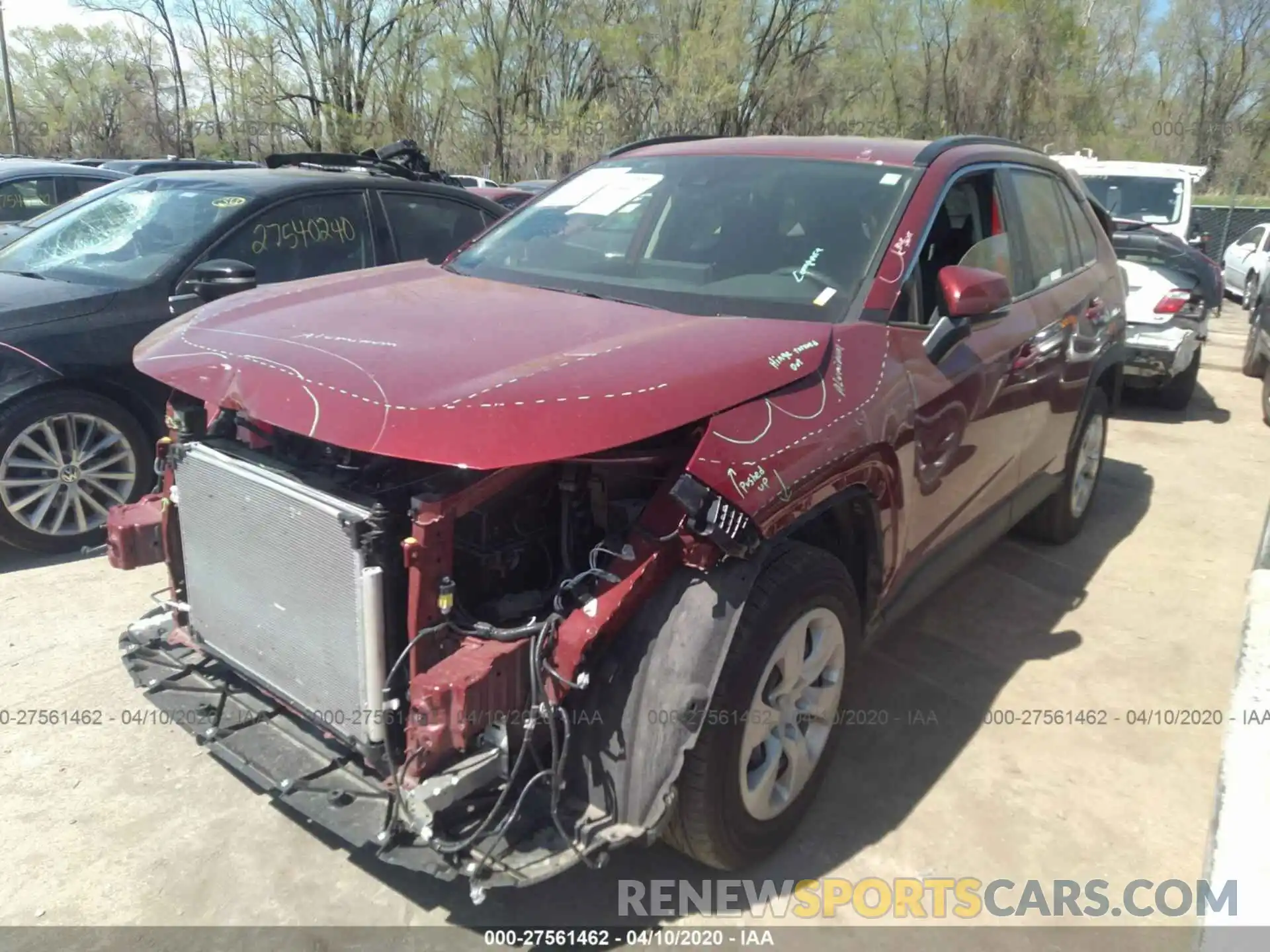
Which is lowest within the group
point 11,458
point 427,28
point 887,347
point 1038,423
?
point 11,458

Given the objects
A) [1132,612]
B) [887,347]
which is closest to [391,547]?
[887,347]

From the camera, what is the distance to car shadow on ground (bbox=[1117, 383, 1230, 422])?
328 inches

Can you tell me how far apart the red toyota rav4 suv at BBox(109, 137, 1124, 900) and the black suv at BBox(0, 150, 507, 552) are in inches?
50.3

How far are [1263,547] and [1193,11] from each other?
143 ft

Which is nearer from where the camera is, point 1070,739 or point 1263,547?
point 1263,547

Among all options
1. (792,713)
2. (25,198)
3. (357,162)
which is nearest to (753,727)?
(792,713)

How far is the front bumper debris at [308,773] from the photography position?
2312mm

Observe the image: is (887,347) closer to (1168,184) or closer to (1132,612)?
(1132,612)

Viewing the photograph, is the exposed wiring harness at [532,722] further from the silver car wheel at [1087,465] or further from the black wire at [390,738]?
the silver car wheel at [1087,465]

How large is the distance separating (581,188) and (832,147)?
1.03 metres

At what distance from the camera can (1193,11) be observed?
1499 inches

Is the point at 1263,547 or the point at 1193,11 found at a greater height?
the point at 1193,11

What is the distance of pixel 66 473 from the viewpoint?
4719mm

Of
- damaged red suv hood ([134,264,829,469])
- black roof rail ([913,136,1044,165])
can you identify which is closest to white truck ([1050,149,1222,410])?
black roof rail ([913,136,1044,165])
